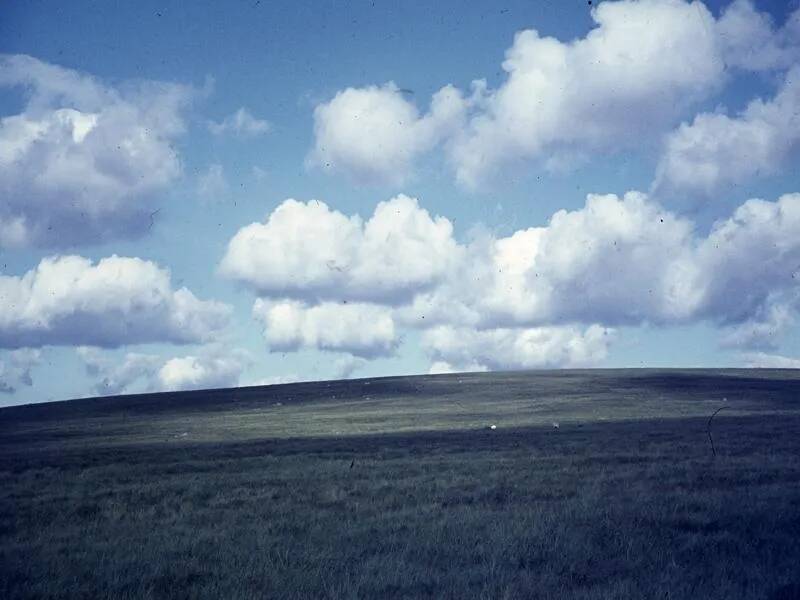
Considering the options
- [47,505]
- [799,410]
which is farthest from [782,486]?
[799,410]

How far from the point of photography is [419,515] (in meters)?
16.2

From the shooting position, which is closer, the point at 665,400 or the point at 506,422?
the point at 506,422

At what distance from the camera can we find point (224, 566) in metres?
12.2

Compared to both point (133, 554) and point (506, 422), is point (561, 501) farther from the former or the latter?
point (506, 422)

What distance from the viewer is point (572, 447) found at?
99.3 ft

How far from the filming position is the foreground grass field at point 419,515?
1091cm

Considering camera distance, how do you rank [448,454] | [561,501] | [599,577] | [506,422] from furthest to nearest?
[506,422], [448,454], [561,501], [599,577]

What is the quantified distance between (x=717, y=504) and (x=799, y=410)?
142 ft

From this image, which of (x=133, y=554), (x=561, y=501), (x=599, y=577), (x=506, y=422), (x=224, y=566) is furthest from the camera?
(x=506, y=422)

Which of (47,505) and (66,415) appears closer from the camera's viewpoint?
(47,505)

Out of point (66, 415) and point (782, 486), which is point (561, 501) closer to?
point (782, 486)

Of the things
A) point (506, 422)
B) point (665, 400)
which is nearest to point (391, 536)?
point (506, 422)

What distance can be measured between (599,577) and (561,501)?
6303 mm

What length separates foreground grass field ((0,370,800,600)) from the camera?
10.9 metres
